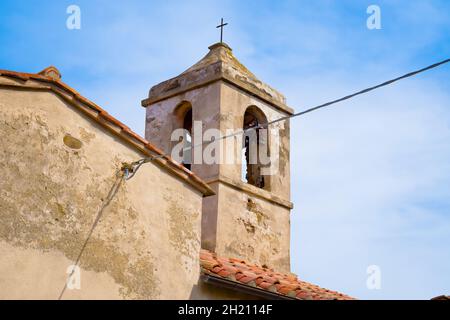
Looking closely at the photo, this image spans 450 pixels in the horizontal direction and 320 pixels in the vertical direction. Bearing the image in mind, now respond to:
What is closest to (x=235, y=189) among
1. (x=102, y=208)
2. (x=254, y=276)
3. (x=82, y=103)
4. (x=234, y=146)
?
(x=234, y=146)

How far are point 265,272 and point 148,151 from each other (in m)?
2.89

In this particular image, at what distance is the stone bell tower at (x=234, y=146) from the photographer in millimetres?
11875

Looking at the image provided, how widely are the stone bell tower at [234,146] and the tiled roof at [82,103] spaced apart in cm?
223

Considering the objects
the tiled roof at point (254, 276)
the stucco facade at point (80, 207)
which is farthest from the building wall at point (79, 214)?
the tiled roof at point (254, 276)

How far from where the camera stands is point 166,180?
31.6 ft

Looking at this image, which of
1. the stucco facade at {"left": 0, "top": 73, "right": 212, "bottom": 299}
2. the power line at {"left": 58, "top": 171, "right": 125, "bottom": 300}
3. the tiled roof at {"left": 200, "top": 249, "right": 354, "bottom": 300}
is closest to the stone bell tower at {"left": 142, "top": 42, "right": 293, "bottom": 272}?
the tiled roof at {"left": 200, "top": 249, "right": 354, "bottom": 300}

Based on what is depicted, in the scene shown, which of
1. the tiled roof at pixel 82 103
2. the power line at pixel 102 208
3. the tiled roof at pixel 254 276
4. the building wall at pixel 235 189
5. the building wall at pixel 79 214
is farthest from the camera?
the building wall at pixel 235 189

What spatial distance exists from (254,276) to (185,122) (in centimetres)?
413

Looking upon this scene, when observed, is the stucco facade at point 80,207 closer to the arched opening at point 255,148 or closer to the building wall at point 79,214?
the building wall at point 79,214

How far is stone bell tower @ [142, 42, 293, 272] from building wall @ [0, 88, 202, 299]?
2200 mm

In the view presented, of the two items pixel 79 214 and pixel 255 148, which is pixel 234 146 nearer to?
pixel 255 148

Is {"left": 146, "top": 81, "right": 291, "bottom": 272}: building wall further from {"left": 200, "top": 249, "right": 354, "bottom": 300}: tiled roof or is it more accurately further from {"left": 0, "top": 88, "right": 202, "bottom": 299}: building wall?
{"left": 0, "top": 88, "right": 202, "bottom": 299}: building wall
